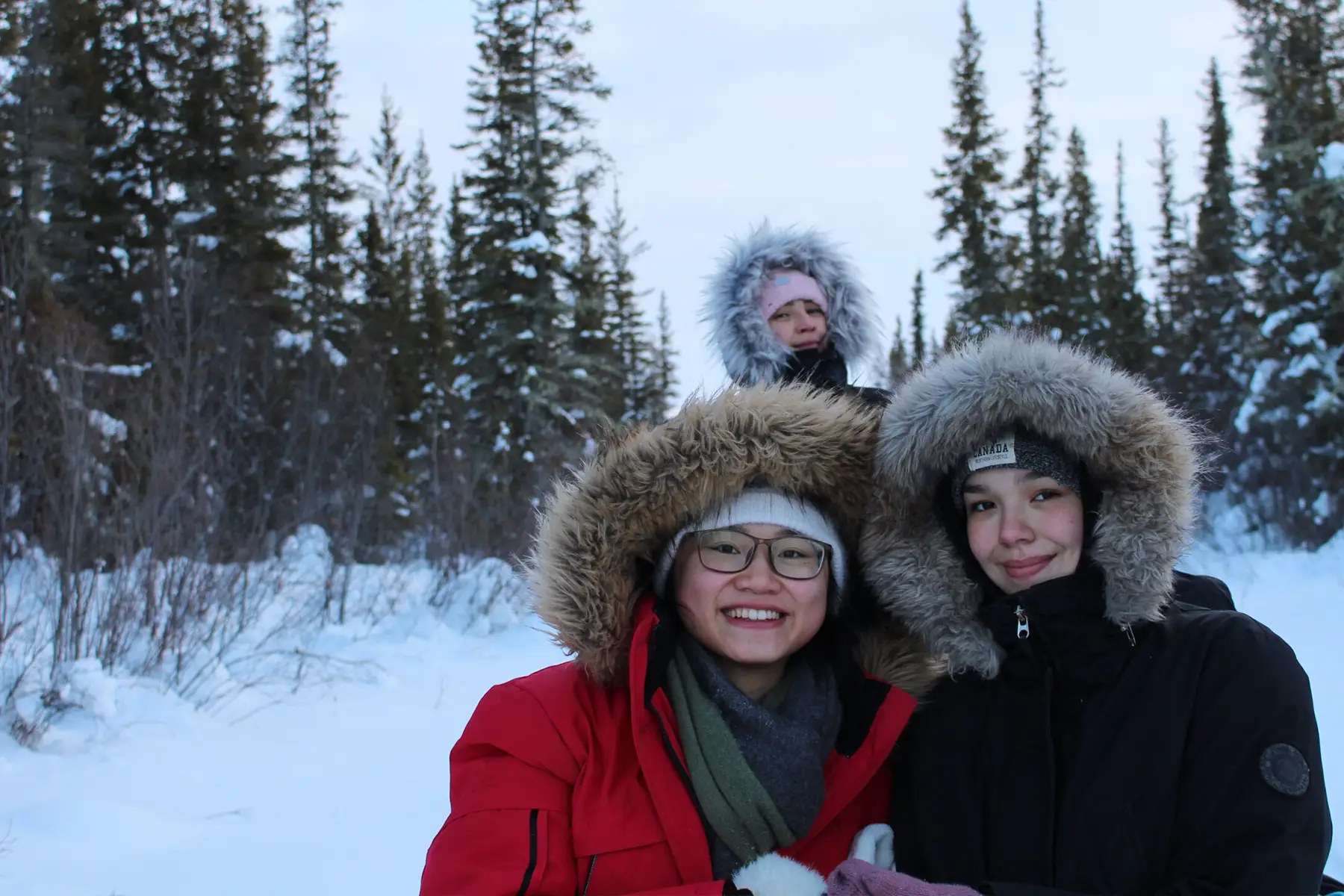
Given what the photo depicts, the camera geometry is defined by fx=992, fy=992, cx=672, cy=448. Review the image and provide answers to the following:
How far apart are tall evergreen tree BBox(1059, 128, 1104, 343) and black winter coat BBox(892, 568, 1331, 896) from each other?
19643 mm

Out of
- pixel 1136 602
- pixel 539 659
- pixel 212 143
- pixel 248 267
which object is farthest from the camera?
pixel 212 143

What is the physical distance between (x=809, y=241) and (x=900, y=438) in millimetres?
2781

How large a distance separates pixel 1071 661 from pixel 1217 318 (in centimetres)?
2442

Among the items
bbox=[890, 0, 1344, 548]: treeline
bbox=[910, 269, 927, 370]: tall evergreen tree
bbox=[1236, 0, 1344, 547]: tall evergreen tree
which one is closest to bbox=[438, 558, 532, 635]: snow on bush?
bbox=[890, 0, 1344, 548]: treeline

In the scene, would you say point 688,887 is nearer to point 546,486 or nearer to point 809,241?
point 809,241

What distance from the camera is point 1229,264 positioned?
2302 cm

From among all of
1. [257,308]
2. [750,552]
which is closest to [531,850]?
[750,552]

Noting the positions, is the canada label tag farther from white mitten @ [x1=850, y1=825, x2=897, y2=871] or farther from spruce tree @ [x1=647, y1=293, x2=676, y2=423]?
spruce tree @ [x1=647, y1=293, x2=676, y2=423]

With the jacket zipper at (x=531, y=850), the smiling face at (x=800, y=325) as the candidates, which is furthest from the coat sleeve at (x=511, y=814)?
the smiling face at (x=800, y=325)

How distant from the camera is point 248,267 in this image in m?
16.5

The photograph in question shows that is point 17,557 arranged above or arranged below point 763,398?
below

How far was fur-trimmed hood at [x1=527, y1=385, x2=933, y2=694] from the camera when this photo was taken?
2275 mm

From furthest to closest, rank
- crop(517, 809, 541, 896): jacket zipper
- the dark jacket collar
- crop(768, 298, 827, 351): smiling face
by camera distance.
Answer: crop(768, 298, 827, 351): smiling face
the dark jacket collar
crop(517, 809, 541, 896): jacket zipper

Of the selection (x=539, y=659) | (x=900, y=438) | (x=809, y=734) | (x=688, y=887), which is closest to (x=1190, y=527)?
(x=900, y=438)
